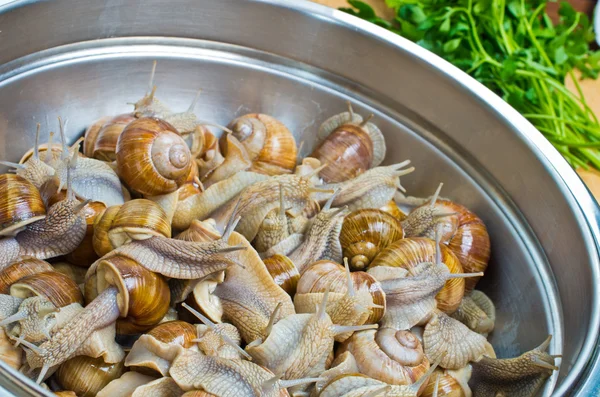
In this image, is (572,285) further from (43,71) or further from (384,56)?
(43,71)

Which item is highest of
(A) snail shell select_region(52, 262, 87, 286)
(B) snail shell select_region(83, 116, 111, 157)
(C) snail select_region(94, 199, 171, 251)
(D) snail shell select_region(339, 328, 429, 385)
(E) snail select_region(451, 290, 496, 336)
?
(B) snail shell select_region(83, 116, 111, 157)

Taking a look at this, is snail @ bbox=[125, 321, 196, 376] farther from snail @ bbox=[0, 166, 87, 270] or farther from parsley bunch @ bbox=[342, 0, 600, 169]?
parsley bunch @ bbox=[342, 0, 600, 169]

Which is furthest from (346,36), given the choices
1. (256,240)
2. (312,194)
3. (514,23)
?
(514,23)

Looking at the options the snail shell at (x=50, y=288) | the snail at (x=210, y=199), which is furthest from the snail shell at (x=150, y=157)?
the snail shell at (x=50, y=288)

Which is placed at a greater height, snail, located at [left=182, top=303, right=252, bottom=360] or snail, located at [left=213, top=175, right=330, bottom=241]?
snail, located at [left=213, top=175, right=330, bottom=241]

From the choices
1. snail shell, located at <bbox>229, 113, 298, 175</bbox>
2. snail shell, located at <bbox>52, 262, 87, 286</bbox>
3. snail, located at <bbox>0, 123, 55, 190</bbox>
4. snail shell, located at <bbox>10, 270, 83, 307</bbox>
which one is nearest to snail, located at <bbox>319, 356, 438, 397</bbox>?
snail shell, located at <bbox>10, 270, 83, 307</bbox>

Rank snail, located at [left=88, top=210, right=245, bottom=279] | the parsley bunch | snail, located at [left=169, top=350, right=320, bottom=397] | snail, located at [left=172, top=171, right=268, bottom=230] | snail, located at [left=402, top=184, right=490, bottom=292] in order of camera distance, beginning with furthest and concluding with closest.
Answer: the parsley bunch < snail, located at [left=402, top=184, right=490, bottom=292] < snail, located at [left=172, top=171, right=268, bottom=230] < snail, located at [left=88, top=210, right=245, bottom=279] < snail, located at [left=169, top=350, right=320, bottom=397]
